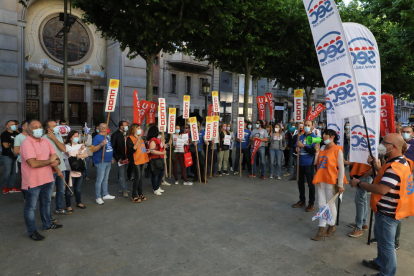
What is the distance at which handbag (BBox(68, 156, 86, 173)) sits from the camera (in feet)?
19.8

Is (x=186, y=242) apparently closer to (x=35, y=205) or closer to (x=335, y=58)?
(x=35, y=205)

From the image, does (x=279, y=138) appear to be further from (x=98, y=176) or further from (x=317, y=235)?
(x=98, y=176)

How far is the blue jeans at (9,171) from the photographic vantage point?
7.50m

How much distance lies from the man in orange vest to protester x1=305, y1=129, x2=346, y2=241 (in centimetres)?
141

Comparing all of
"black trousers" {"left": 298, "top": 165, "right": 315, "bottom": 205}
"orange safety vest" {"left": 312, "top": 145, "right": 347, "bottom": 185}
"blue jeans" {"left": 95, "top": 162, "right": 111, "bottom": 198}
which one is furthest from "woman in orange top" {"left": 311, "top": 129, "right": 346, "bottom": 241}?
"blue jeans" {"left": 95, "top": 162, "right": 111, "bottom": 198}

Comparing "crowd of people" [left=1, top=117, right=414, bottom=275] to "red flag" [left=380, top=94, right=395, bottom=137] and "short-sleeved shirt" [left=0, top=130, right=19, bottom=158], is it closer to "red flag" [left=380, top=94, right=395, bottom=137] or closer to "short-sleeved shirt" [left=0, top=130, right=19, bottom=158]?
"short-sleeved shirt" [left=0, top=130, right=19, bottom=158]

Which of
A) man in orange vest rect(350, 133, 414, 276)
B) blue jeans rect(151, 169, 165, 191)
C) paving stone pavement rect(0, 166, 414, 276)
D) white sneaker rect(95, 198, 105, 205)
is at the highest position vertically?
man in orange vest rect(350, 133, 414, 276)

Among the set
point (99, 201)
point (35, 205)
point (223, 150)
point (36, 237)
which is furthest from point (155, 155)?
point (223, 150)

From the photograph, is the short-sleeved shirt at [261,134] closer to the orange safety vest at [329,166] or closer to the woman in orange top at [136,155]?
the woman in orange top at [136,155]

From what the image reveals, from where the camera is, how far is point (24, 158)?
467cm

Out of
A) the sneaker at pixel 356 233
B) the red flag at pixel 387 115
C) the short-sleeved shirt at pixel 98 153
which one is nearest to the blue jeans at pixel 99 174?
the short-sleeved shirt at pixel 98 153

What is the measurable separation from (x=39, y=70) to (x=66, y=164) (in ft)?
Answer: 53.2

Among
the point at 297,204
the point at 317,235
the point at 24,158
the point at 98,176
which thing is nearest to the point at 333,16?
the point at 317,235

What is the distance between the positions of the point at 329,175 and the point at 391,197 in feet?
5.27
